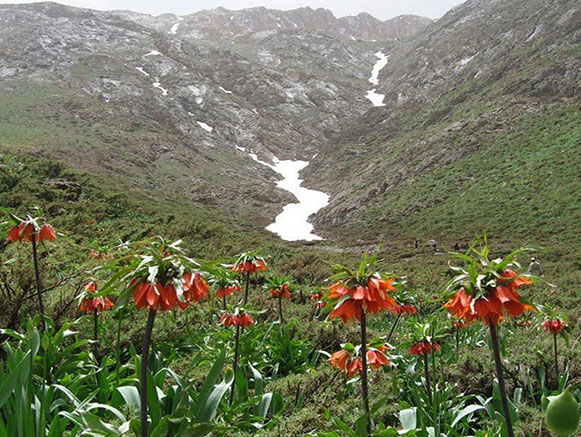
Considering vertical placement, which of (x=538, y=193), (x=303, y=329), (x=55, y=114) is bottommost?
(x=303, y=329)

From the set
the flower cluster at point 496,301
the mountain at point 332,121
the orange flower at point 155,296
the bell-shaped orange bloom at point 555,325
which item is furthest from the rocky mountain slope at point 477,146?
the orange flower at point 155,296

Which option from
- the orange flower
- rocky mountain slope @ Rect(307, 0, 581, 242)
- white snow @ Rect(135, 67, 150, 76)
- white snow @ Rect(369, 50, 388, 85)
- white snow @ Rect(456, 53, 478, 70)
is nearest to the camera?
the orange flower

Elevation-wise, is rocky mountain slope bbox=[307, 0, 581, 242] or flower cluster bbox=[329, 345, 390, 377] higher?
rocky mountain slope bbox=[307, 0, 581, 242]

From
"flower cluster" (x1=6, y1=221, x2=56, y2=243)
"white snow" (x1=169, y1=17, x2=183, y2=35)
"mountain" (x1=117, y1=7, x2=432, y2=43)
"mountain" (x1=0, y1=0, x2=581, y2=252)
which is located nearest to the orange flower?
"flower cluster" (x1=6, y1=221, x2=56, y2=243)

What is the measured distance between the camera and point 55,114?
47.7m

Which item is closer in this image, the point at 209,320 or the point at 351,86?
the point at 209,320

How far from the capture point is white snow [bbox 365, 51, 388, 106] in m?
85.1

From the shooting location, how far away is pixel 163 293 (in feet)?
5.20

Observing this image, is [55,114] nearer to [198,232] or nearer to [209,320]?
[198,232]

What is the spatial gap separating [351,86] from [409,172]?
55.2 m

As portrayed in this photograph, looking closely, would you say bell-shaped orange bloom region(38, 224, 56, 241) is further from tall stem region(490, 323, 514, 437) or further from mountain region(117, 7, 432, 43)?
mountain region(117, 7, 432, 43)

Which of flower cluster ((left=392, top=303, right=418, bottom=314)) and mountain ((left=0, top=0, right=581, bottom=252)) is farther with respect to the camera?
mountain ((left=0, top=0, right=581, bottom=252))

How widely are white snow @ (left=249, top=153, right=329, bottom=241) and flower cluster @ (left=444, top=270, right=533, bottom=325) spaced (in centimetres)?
3343

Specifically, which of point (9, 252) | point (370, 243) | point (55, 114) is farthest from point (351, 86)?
point (9, 252)
